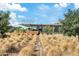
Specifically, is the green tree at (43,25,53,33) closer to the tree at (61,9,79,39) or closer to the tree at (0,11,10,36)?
the tree at (61,9,79,39)

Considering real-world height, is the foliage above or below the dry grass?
above

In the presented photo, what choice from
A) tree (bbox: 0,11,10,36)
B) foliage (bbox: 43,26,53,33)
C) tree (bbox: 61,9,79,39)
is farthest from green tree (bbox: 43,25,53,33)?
tree (bbox: 0,11,10,36)

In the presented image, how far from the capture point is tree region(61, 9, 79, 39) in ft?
8.49

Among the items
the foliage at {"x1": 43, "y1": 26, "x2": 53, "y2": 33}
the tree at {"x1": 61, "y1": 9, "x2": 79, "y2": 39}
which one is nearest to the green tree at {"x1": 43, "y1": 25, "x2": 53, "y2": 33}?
the foliage at {"x1": 43, "y1": 26, "x2": 53, "y2": 33}

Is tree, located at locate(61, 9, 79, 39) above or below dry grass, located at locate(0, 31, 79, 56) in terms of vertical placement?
above

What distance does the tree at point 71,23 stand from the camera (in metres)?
2.59

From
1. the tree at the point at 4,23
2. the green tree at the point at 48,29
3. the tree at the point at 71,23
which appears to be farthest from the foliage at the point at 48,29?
the tree at the point at 4,23

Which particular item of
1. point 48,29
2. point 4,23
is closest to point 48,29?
point 48,29

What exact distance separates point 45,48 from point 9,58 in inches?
17.5

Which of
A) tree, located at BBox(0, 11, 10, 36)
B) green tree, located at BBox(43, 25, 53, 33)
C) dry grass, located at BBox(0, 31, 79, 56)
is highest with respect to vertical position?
tree, located at BBox(0, 11, 10, 36)

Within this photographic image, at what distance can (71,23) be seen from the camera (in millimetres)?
A: 2592

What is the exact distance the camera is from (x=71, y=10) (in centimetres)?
258

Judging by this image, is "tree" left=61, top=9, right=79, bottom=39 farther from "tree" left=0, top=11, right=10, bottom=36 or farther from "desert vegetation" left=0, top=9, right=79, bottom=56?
"tree" left=0, top=11, right=10, bottom=36

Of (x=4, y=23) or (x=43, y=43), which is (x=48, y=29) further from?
(x=4, y=23)
